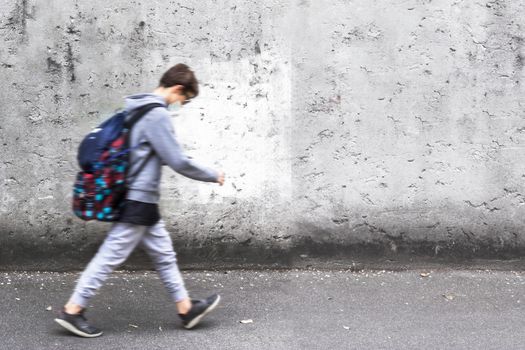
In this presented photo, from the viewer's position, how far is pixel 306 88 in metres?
5.18

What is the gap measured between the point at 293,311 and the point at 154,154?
1464 millimetres

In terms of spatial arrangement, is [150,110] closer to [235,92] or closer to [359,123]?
[235,92]

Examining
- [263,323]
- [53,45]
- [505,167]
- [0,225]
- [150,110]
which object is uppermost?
[53,45]

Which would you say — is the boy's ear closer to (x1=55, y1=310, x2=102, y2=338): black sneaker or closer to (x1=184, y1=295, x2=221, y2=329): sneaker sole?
(x1=184, y1=295, x2=221, y2=329): sneaker sole

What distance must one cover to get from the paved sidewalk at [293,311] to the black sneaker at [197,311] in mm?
71

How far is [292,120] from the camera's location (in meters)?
5.20

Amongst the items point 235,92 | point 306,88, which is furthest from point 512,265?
point 235,92

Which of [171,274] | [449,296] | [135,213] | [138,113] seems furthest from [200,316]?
[449,296]

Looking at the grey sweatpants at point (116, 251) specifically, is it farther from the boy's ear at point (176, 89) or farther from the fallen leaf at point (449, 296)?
the fallen leaf at point (449, 296)

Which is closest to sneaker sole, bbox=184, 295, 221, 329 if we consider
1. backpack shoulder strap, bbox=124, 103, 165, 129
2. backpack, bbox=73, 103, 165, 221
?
backpack, bbox=73, 103, 165, 221

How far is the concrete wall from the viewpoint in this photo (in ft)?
16.5

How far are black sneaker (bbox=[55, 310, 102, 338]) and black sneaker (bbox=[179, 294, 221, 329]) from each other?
1.78ft

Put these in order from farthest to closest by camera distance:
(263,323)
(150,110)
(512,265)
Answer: (512,265), (263,323), (150,110)

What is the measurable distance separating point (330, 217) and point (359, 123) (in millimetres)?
737
